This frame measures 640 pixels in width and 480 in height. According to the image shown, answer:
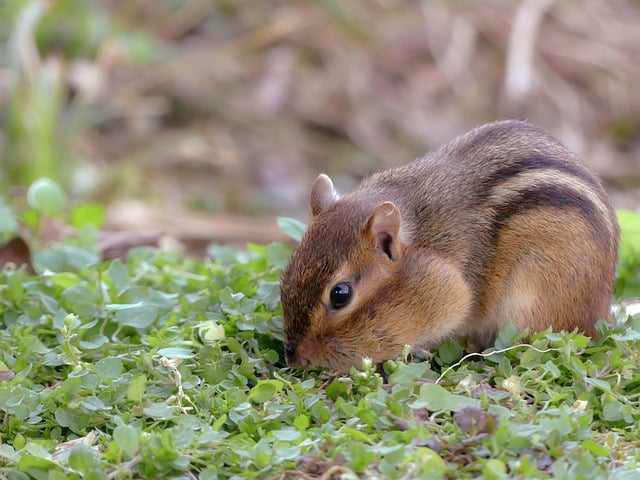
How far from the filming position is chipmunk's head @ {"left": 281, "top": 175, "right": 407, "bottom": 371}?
3.97 metres

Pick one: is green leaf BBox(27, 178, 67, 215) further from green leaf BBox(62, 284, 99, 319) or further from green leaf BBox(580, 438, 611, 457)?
green leaf BBox(580, 438, 611, 457)

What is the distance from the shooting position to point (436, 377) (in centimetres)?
382

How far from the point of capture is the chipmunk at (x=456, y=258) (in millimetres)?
4020

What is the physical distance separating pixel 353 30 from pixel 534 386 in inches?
316

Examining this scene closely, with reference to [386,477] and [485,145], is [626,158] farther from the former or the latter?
[386,477]

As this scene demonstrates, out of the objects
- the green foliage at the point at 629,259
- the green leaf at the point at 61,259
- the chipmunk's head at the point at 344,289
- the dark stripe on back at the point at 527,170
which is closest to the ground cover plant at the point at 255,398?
the chipmunk's head at the point at 344,289

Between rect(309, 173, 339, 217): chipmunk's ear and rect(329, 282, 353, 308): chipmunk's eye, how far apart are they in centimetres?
48

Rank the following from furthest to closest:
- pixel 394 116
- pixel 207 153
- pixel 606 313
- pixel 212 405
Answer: pixel 394 116, pixel 207 153, pixel 606 313, pixel 212 405

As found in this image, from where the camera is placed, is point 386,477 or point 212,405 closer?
point 386,477

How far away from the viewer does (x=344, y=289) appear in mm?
4020

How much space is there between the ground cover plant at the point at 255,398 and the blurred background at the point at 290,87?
4.70m

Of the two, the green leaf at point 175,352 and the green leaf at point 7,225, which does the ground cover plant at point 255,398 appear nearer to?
the green leaf at point 175,352

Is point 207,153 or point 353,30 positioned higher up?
point 353,30

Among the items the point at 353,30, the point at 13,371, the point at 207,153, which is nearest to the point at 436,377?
the point at 13,371
